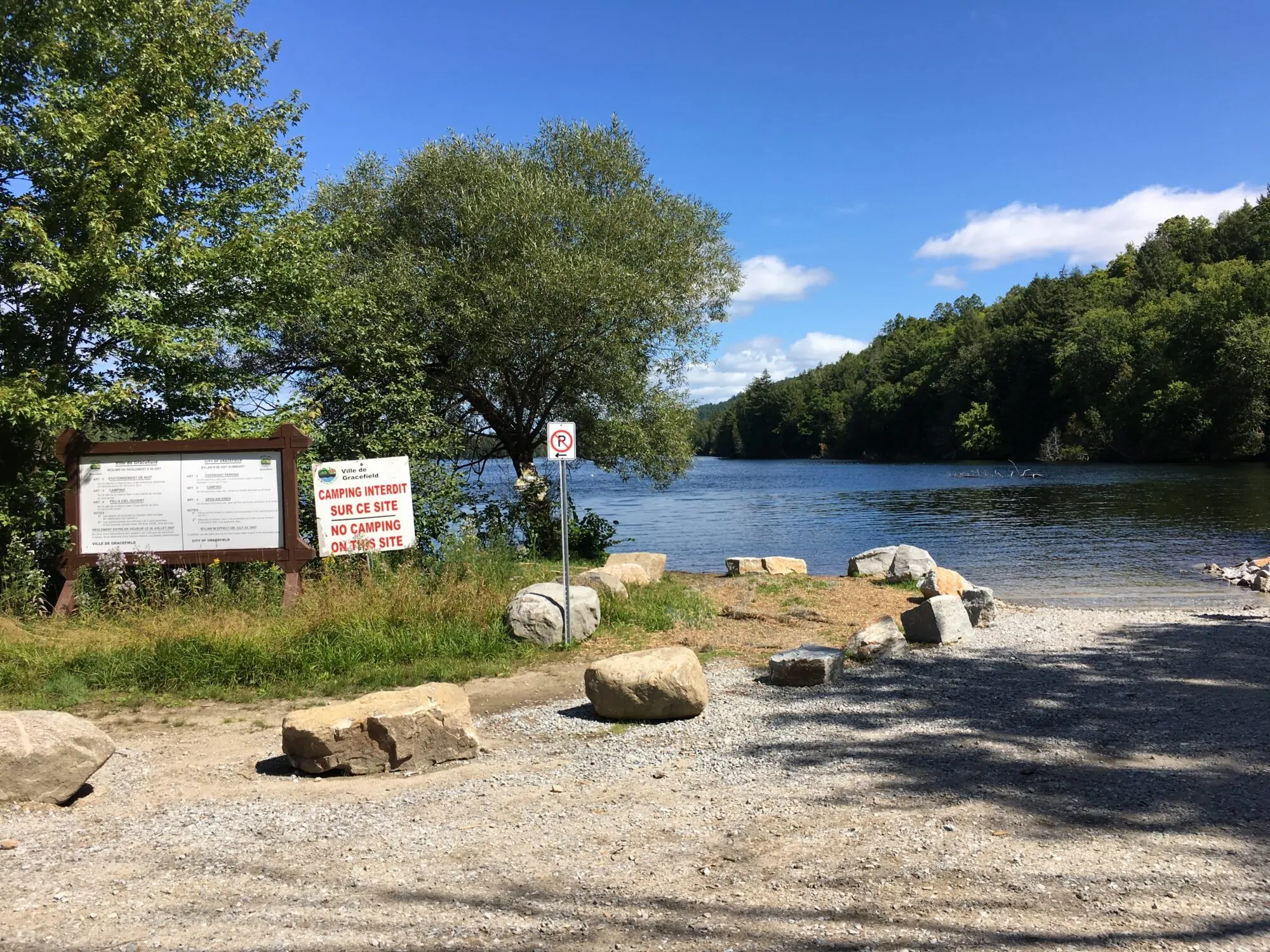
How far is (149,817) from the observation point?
16.3 ft

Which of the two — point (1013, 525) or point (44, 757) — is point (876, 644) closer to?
point (44, 757)

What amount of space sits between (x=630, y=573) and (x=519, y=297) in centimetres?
527

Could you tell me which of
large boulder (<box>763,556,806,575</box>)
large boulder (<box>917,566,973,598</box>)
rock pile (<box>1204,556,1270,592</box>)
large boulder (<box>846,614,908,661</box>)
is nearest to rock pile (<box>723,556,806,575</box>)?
large boulder (<box>763,556,806,575</box>)

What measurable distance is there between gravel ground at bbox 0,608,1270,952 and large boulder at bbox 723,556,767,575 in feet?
33.2

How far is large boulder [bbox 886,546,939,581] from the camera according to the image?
634 inches

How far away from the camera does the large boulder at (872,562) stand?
57.3 feet

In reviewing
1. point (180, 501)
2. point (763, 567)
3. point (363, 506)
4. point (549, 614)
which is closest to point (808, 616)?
point (549, 614)

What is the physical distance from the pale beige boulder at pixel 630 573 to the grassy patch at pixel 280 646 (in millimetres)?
2655

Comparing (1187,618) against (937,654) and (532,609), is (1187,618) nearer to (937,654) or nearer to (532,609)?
(937,654)

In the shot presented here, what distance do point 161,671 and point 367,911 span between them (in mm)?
5345

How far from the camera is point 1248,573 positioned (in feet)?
60.3

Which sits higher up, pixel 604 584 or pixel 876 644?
pixel 604 584

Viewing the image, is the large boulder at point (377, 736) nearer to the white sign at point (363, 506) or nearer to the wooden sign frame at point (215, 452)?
the wooden sign frame at point (215, 452)

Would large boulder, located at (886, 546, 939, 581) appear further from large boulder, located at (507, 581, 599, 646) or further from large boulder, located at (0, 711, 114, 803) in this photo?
large boulder, located at (0, 711, 114, 803)
